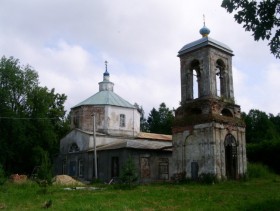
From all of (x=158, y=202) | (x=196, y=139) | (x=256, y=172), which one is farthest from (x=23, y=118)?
(x=158, y=202)

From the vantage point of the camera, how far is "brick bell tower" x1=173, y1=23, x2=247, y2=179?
22875 mm

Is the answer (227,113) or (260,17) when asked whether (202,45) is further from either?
(260,17)

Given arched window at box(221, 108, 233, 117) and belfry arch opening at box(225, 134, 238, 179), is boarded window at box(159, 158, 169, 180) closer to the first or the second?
belfry arch opening at box(225, 134, 238, 179)

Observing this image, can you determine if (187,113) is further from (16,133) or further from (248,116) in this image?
(248,116)

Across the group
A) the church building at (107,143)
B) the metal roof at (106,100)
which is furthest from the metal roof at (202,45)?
the metal roof at (106,100)

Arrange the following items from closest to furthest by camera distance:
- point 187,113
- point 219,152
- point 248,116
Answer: point 219,152, point 187,113, point 248,116

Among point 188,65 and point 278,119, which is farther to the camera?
point 278,119

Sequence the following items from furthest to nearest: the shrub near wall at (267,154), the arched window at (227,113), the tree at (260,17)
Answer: the shrub near wall at (267,154) → the arched window at (227,113) → the tree at (260,17)

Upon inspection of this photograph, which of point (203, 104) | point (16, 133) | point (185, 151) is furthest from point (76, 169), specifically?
point (203, 104)

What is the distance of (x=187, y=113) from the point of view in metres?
25.0

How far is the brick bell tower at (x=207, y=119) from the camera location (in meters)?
22.9

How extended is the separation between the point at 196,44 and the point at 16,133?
19058 millimetres

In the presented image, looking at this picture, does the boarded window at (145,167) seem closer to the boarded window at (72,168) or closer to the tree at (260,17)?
the boarded window at (72,168)

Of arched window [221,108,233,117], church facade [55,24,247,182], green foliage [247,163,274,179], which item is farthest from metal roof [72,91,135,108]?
green foliage [247,163,274,179]
